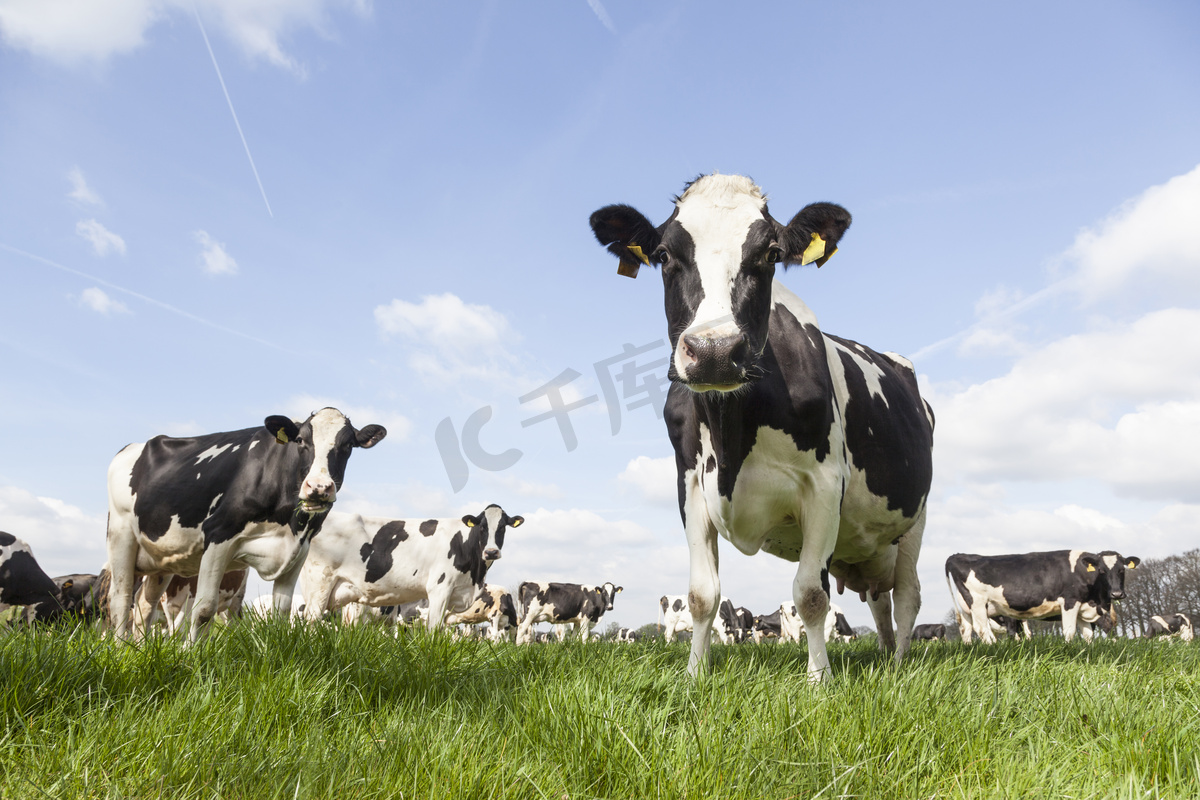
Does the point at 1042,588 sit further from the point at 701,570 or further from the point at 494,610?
the point at 701,570

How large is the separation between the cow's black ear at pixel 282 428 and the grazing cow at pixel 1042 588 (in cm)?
1723

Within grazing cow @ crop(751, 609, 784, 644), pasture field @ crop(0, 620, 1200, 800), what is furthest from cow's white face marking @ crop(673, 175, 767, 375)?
grazing cow @ crop(751, 609, 784, 644)

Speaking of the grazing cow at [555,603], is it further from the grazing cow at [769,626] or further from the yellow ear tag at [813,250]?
the yellow ear tag at [813,250]

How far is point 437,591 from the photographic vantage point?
49.9 ft

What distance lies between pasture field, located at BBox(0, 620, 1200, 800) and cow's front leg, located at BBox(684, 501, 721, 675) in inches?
26.5

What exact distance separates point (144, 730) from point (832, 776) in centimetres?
223

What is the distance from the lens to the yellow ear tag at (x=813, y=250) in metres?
4.57

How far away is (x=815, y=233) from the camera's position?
4.57 metres

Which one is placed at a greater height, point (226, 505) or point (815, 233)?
point (815, 233)

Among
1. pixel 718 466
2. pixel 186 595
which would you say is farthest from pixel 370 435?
pixel 718 466

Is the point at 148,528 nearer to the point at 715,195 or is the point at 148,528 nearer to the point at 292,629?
the point at 292,629

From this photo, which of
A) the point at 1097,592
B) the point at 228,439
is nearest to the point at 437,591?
the point at 228,439

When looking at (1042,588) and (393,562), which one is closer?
(393,562)

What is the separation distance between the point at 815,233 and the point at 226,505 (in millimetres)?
6392
